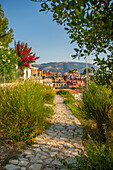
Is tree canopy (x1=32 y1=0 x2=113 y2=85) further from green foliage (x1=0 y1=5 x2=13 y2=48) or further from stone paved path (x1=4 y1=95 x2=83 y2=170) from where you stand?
green foliage (x1=0 y1=5 x2=13 y2=48)

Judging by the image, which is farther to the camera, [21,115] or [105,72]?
[21,115]

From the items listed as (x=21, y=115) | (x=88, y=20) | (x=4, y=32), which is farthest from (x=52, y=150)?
(x=4, y=32)

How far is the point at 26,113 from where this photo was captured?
4.23 m

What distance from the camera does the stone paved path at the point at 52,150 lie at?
2.91 m

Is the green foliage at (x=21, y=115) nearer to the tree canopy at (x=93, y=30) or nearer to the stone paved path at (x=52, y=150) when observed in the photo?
the stone paved path at (x=52, y=150)

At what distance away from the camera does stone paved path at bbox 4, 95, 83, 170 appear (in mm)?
2915

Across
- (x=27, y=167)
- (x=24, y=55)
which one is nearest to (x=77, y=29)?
(x=27, y=167)

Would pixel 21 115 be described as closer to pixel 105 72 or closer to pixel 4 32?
pixel 105 72

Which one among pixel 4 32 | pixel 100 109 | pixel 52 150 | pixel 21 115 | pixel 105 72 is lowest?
pixel 52 150

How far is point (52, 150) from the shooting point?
3.62 meters

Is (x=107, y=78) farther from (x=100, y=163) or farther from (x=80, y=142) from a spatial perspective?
(x=80, y=142)

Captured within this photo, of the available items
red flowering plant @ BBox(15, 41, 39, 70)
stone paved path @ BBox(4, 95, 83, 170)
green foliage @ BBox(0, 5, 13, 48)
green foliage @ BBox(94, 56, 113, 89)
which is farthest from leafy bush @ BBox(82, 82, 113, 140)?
green foliage @ BBox(0, 5, 13, 48)

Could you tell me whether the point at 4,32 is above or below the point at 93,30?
above

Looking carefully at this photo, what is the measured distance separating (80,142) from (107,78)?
2.55m
